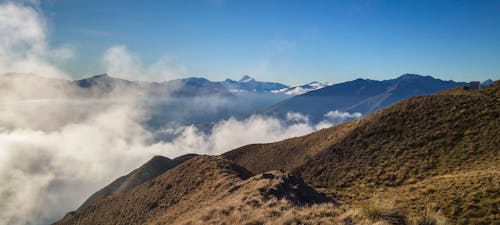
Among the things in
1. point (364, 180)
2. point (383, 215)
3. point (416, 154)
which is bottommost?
point (364, 180)

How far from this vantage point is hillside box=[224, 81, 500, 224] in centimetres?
2766

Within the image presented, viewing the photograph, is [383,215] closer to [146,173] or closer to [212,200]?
[212,200]

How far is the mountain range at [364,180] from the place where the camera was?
22.3 meters

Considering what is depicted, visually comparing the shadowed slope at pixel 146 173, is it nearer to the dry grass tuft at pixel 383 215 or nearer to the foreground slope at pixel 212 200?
the foreground slope at pixel 212 200

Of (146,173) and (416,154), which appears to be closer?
(416,154)

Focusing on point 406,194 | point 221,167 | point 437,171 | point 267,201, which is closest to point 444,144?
point 437,171

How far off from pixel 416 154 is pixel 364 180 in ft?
30.7

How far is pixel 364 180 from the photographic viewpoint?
42.4m

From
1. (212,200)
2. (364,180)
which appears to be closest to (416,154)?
(364,180)

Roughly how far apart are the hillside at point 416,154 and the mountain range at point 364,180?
124mm

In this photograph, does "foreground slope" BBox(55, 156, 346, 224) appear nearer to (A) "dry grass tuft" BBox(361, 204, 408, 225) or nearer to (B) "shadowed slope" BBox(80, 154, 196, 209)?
(A) "dry grass tuft" BBox(361, 204, 408, 225)

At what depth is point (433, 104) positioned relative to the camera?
197 ft

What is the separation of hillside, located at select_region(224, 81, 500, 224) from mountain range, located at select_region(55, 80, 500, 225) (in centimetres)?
12

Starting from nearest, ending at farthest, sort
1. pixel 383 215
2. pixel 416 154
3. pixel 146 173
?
pixel 383 215
pixel 416 154
pixel 146 173
